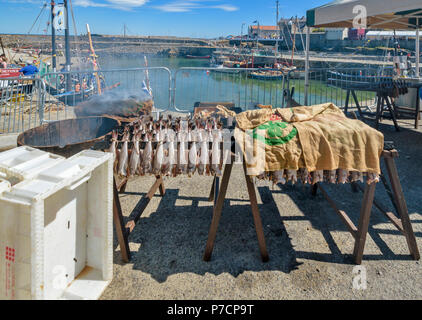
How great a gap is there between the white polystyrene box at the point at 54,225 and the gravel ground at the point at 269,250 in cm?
42

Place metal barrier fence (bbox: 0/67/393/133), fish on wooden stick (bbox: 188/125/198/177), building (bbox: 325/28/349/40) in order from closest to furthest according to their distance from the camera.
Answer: fish on wooden stick (bbox: 188/125/198/177) → metal barrier fence (bbox: 0/67/393/133) → building (bbox: 325/28/349/40)

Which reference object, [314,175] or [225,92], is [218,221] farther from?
[225,92]

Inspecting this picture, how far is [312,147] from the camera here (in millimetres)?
2898

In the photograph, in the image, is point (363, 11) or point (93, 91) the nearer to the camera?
point (363, 11)

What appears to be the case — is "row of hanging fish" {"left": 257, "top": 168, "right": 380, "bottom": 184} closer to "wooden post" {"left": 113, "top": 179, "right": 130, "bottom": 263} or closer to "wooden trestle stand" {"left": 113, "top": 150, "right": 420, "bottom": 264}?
"wooden trestle stand" {"left": 113, "top": 150, "right": 420, "bottom": 264}

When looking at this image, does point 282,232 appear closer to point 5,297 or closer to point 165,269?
point 165,269

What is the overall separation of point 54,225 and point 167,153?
46.5 inches

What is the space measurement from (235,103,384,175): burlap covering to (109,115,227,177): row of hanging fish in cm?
30

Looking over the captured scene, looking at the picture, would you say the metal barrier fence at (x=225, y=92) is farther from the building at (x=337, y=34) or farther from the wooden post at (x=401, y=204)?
the building at (x=337, y=34)

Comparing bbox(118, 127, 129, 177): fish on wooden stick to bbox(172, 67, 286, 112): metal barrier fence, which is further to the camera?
bbox(172, 67, 286, 112): metal barrier fence

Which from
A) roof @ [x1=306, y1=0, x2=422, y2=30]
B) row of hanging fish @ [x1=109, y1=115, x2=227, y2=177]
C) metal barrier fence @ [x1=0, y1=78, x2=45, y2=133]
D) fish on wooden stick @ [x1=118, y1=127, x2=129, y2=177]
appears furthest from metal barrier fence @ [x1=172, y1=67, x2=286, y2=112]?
fish on wooden stick @ [x1=118, y1=127, x2=129, y2=177]

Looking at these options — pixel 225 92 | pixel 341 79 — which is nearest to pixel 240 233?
pixel 341 79

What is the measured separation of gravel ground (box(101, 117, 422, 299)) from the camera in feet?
9.17

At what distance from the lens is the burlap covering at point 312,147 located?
9.40ft
